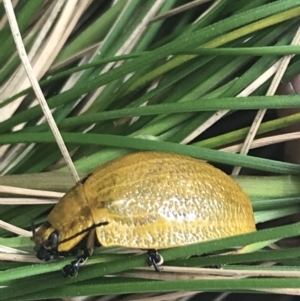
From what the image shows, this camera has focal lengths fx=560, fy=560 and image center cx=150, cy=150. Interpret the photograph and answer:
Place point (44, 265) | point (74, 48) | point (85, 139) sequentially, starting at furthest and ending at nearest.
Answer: point (74, 48), point (85, 139), point (44, 265)

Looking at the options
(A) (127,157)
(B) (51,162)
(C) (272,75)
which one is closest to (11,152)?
(B) (51,162)

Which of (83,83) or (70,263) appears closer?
(70,263)

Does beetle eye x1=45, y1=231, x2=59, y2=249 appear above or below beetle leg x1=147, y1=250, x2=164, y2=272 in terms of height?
above

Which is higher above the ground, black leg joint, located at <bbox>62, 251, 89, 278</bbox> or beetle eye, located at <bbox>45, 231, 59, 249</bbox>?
beetle eye, located at <bbox>45, 231, 59, 249</bbox>

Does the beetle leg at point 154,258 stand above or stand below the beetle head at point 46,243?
below

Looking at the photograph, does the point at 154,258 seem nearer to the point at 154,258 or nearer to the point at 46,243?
the point at 154,258

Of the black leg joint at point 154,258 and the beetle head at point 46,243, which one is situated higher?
the beetle head at point 46,243

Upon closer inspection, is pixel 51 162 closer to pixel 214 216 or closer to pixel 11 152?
pixel 11 152
